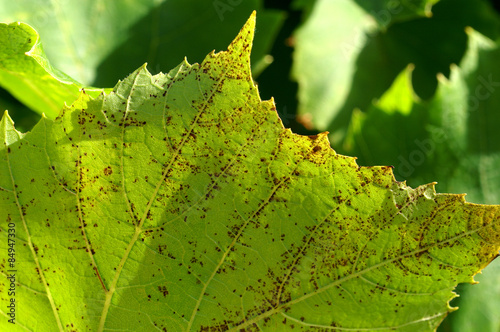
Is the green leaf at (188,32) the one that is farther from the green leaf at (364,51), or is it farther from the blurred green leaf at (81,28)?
the green leaf at (364,51)

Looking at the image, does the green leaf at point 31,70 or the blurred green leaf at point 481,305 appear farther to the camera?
the blurred green leaf at point 481,305

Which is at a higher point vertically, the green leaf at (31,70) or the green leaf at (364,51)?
the green leaf at (31,70)

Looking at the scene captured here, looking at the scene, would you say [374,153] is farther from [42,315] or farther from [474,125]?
[42,315]

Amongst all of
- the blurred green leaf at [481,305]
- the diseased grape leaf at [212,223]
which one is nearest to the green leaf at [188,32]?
the diseased grape leaf at [212,223]

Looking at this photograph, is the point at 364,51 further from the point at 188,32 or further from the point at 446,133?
the point at 188,32

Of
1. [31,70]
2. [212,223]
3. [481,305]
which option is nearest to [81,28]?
[31,70]

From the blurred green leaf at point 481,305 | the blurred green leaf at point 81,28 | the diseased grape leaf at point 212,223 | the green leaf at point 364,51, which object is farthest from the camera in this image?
the green leaf at point 364,51

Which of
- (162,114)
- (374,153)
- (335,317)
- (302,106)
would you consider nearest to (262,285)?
(335,317)

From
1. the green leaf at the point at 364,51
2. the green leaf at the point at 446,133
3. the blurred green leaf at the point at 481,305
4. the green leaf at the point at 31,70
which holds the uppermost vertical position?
the green leaf at the point at 31,70
